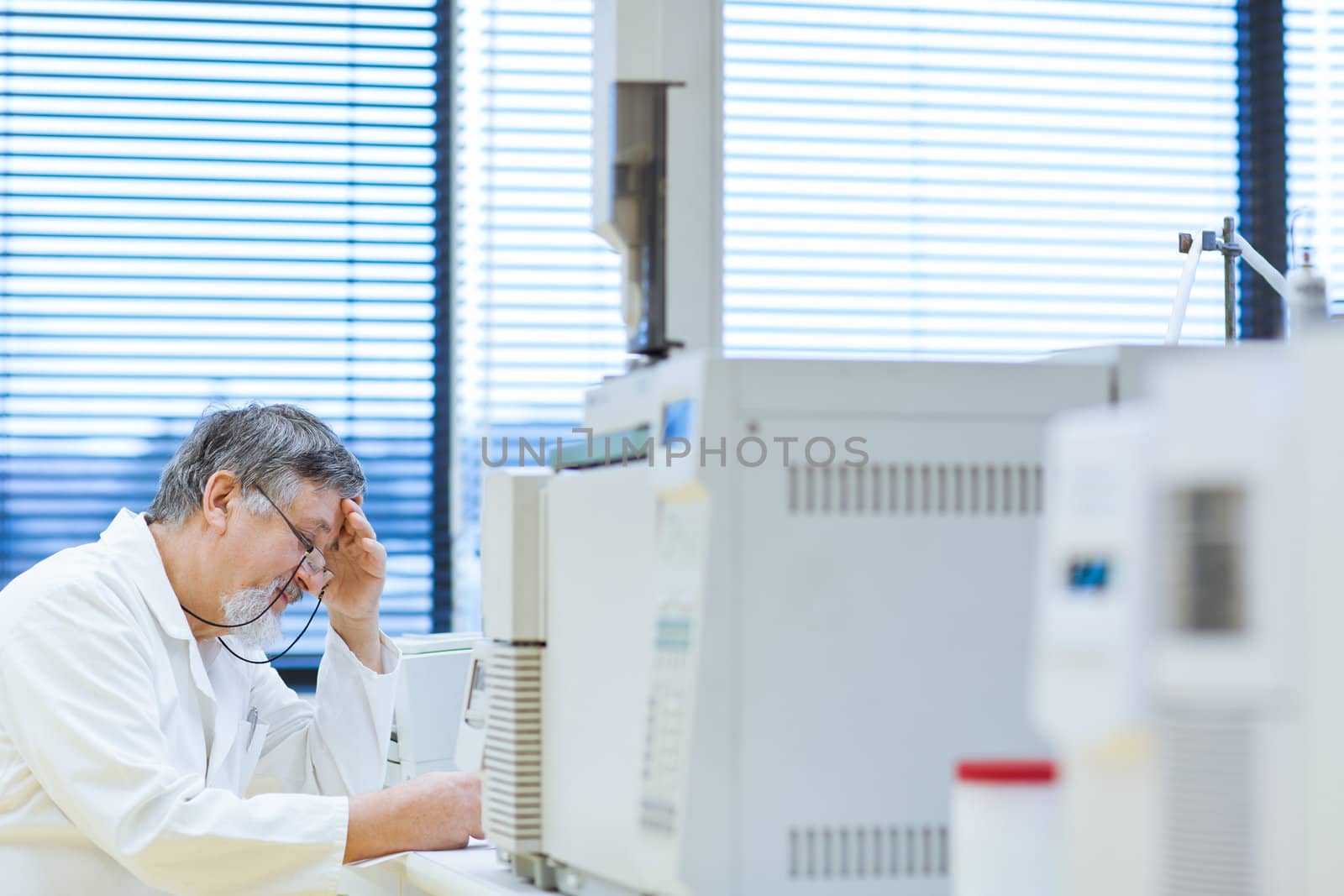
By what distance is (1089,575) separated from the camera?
615 mm

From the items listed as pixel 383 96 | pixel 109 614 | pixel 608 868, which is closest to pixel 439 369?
pixel 383 96

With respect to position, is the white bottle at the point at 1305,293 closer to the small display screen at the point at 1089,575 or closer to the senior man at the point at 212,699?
the small display screen at the point at 1089,575

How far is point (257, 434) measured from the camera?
189 centimetres

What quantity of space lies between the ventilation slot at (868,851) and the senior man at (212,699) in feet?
2.20

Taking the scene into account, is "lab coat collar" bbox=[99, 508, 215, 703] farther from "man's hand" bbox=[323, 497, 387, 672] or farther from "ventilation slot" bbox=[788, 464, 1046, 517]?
"ventilation slot" bbox=[788, 464, 1046, 517]

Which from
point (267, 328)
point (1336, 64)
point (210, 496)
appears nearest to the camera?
point (210, 496)

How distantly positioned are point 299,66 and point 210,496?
127 centimetres

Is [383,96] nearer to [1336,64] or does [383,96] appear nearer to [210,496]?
[210,496]

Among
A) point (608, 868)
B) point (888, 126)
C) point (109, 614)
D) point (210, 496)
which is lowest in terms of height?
point (608, 868)

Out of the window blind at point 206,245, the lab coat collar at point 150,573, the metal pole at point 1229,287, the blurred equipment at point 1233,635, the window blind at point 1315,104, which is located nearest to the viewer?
the blurred equipment at point 1233,635

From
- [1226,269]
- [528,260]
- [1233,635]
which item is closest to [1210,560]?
[1233,635]

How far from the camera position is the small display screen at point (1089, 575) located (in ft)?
1.99

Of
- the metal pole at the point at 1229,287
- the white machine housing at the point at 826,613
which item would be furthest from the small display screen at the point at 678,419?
the metal pole at the point at 1229,287

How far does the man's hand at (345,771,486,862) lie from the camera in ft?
5.08
